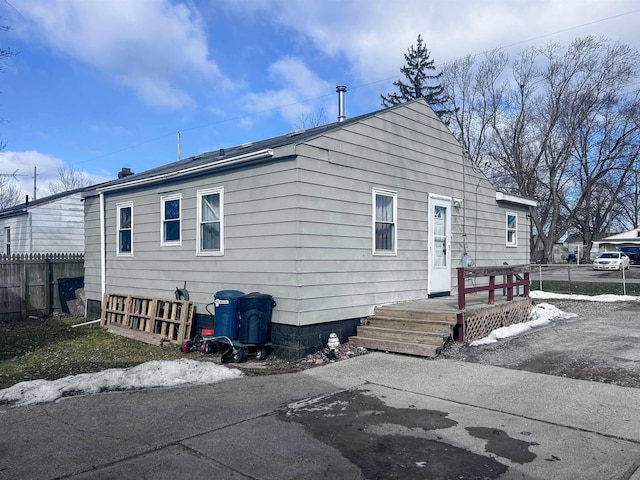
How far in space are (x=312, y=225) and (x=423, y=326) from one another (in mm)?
2466

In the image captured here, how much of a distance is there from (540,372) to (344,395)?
283 centimetres

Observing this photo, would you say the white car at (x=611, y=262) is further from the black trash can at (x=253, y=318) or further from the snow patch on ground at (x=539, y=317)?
the black trash can at (x=253, y=318)

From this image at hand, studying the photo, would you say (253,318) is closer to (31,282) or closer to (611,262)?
(31,282)

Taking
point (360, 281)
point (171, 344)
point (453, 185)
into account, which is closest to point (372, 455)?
point (360, 281)

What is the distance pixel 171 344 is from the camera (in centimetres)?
925

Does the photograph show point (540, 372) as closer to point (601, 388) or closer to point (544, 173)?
point (601, 388)

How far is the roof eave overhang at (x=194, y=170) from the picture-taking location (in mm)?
8117

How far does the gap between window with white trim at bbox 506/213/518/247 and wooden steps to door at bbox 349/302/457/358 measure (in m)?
6.14

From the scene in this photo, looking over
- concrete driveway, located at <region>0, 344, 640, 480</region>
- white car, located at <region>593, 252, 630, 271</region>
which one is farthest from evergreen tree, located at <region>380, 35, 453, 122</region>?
concrete driveway, located at <region>0, 344, 640, 480</region>

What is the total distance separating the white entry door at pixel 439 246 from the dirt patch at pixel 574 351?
6.71 ft

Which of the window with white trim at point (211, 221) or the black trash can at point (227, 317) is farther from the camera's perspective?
the window with white trim at point (211, 221)

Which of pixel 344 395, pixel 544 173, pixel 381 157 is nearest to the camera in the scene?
pixel 344 395

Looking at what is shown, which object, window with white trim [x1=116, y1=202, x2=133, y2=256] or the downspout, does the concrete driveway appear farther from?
the downspout

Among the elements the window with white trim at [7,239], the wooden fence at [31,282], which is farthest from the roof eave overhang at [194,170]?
the window with white trim at [7,239]
